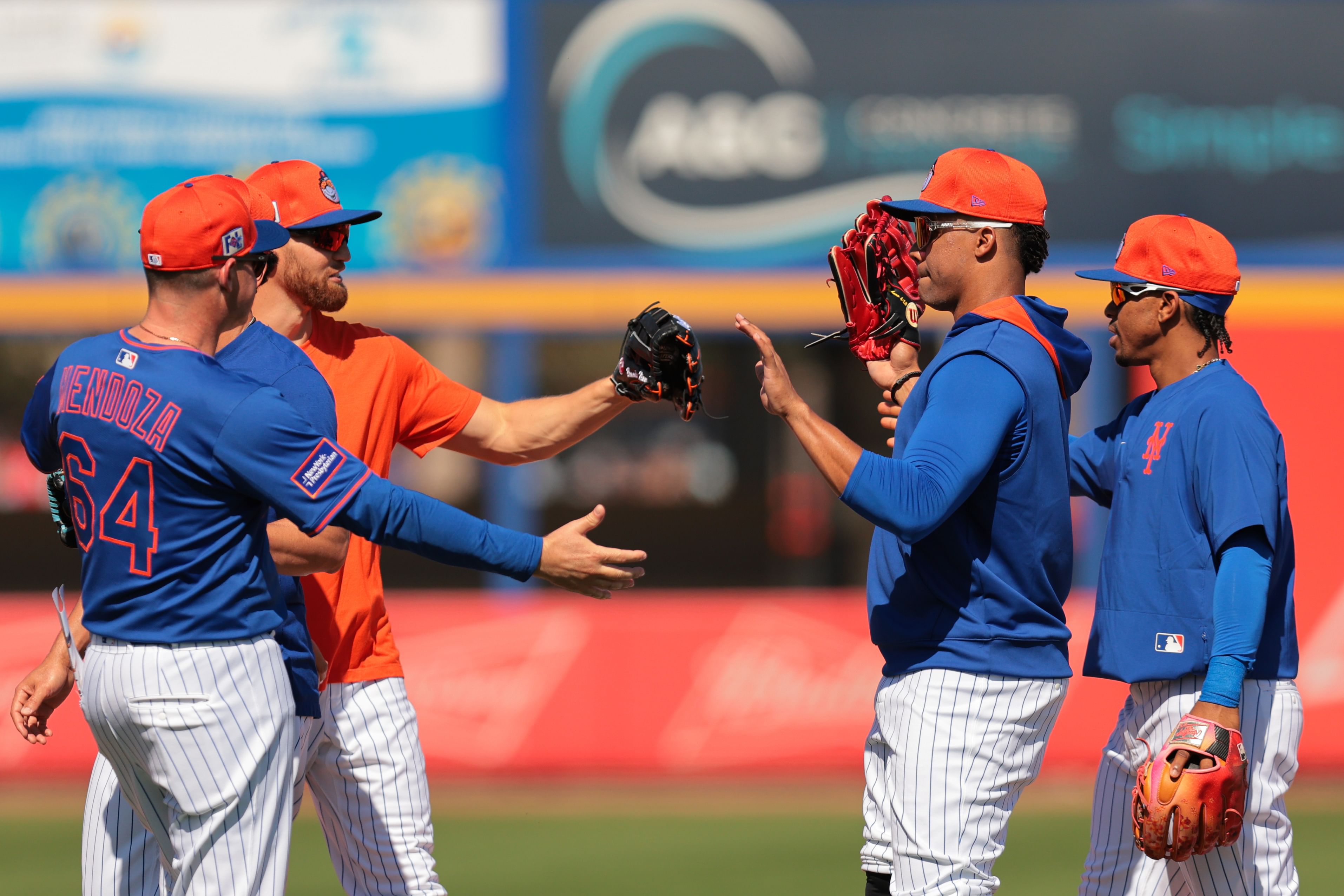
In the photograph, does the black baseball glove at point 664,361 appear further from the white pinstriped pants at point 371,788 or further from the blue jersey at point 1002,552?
the white pinstriped pants at point 371,788

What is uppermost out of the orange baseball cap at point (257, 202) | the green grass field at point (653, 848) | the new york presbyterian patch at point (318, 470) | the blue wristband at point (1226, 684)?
the orange baseball cap at point (257, 202)

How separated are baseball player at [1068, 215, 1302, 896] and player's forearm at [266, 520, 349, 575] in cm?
199

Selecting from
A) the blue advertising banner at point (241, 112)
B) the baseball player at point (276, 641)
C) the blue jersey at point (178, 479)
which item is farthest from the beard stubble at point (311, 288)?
the blue advertising banner at point (241, 112)

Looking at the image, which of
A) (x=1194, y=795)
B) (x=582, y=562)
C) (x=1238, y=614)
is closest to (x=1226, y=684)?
(x=1238, y=614)

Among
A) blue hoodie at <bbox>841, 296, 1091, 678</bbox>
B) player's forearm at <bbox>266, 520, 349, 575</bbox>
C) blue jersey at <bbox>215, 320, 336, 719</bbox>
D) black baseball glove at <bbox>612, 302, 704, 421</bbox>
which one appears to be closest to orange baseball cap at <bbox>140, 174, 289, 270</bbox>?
blue jersey at <bbox>215, 320, 336, 719</bbox>

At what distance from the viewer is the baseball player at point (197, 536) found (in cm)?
322

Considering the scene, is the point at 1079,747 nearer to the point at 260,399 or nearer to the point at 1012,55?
the point at 1012,55

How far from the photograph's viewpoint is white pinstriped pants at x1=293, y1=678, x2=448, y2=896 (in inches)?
163

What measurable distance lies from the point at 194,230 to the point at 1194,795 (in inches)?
103

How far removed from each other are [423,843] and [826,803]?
14.9 feet

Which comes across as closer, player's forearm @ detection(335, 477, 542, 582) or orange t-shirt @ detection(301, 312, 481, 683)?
player's forearm @ detection(335, 477, 542, 582)

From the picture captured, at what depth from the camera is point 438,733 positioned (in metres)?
9.02

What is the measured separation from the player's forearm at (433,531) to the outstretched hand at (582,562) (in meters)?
0.03

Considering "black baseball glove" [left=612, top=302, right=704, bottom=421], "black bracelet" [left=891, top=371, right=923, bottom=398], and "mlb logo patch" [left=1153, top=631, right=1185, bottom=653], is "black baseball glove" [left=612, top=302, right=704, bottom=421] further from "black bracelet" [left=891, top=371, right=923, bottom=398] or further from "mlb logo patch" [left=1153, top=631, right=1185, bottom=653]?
"mlb logo patch" [left=1153, top=631, right=1185, bottom=653]
